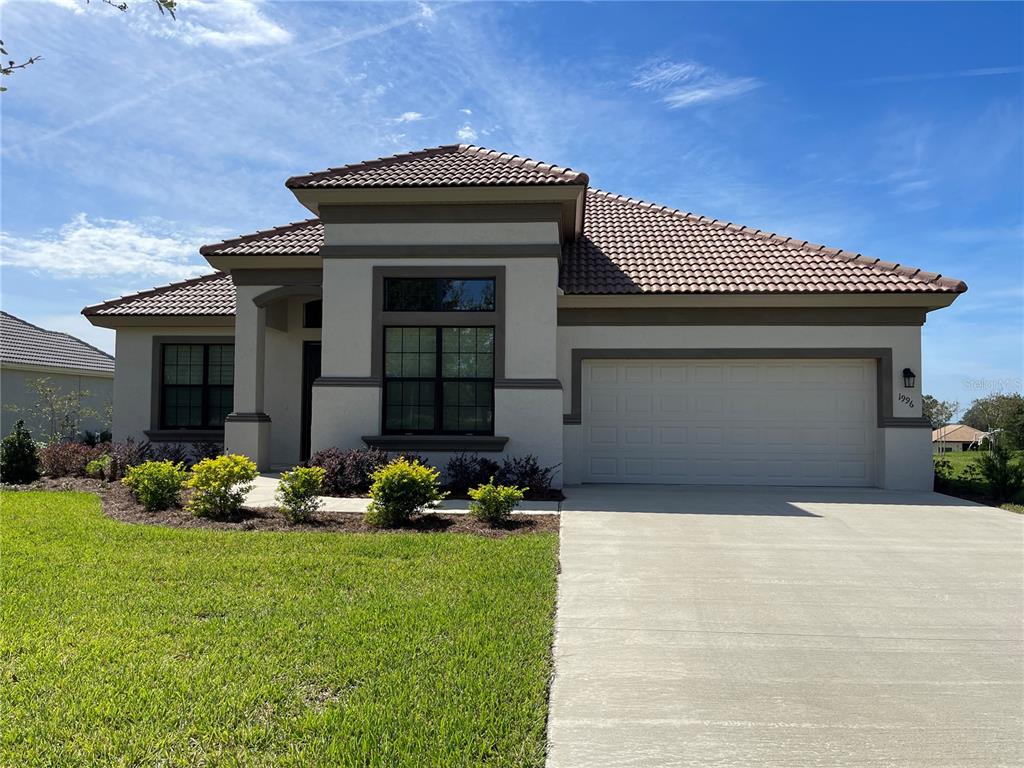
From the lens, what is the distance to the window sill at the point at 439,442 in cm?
1149

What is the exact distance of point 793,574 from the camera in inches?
250

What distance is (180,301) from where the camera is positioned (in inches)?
634

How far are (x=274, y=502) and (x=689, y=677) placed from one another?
7.54 metres

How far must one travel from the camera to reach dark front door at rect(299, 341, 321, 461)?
49.7 ft

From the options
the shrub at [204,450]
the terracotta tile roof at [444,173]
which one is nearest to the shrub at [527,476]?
the terracotta tile roof at [444,173]

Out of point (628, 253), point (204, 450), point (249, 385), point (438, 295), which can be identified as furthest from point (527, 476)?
point (204, 450)

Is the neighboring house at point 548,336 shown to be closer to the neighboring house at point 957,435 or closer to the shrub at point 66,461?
the shrub at point 66,461

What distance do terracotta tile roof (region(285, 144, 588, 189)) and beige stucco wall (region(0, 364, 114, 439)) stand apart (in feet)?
45.6

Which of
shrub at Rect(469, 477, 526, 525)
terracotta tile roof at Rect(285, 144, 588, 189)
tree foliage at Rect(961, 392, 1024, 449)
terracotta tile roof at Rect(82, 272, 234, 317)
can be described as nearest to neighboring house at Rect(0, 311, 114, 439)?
terracotta tile roof at Rect(82, 272, 234, 317)

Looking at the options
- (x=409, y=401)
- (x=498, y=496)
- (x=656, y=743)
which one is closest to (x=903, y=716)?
(x=656, y=743)

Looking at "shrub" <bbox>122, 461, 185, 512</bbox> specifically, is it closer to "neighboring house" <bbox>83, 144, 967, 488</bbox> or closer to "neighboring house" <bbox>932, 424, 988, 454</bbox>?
"neighboring house" <bbox>83, 144, 967, 488</bbox>

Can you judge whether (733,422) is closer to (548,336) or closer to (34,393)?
(548,336)

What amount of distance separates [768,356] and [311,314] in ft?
32.0

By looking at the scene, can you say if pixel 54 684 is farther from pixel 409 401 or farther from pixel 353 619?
pixel 409 401
